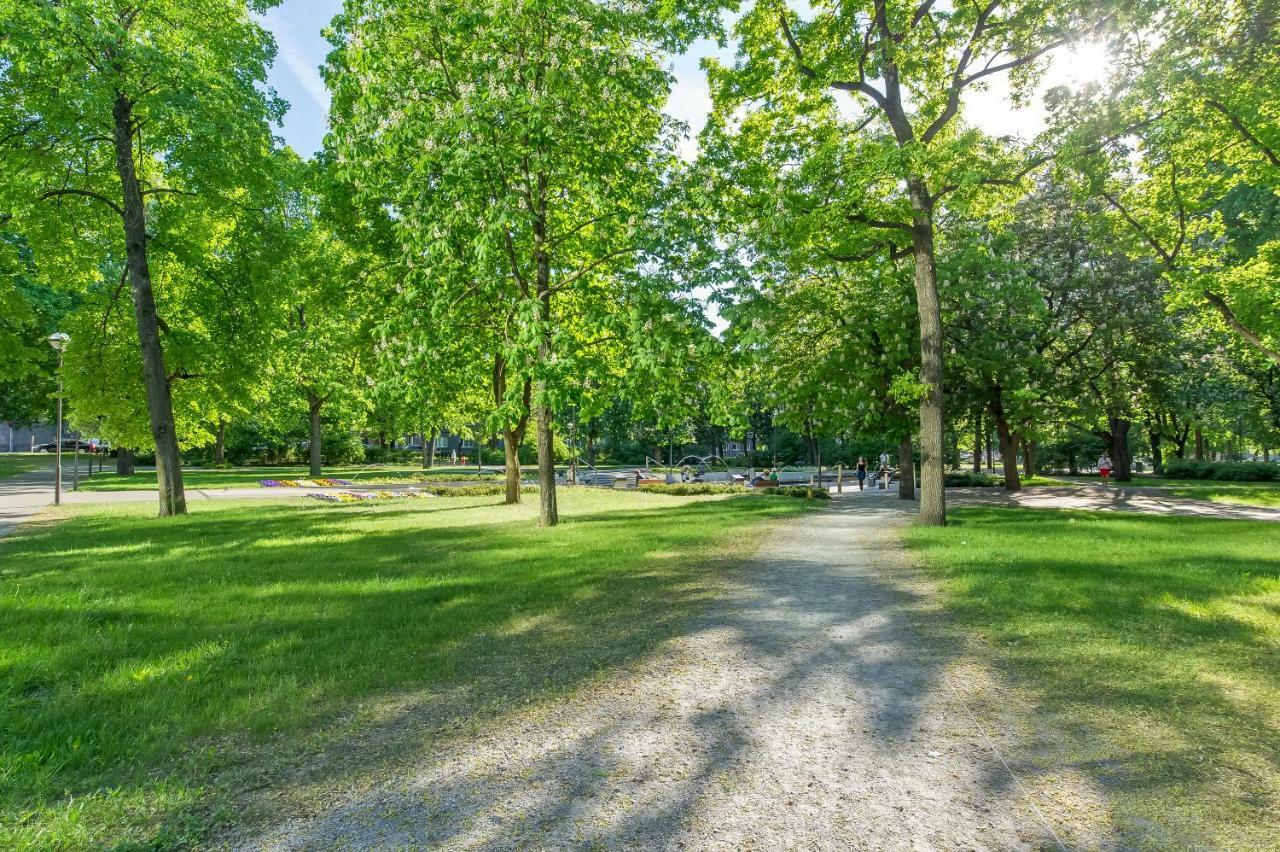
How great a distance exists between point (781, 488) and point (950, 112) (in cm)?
1474

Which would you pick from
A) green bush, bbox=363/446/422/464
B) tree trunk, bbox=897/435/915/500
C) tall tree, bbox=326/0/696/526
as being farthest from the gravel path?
green bush, bbox=363/446/422/464

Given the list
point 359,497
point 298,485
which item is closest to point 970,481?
point 359,497

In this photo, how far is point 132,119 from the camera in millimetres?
14477

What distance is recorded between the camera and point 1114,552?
10430 mm

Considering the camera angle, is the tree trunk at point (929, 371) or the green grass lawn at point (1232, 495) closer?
the tree trunk at point (929, 371)

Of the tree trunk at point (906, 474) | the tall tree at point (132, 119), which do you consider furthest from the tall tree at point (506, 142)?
the tree trunk at point (906, 474)

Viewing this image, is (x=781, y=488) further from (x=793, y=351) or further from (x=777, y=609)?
(x=777, y=609)

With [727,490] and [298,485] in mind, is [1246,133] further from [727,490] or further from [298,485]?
[298,485]

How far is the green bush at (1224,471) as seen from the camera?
31.8 metres

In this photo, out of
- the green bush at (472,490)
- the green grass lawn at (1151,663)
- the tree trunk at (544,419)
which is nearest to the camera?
the green grass lawn at (1151,663)

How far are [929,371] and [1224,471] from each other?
99.1 ft

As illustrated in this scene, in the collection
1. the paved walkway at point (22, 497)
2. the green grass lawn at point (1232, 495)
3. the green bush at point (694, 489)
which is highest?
the paved walkway at point (22, 497)

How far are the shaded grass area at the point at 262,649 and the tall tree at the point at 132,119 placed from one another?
7.47 m

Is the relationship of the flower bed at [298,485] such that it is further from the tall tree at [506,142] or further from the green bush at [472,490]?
the tall tree at [506,142]
